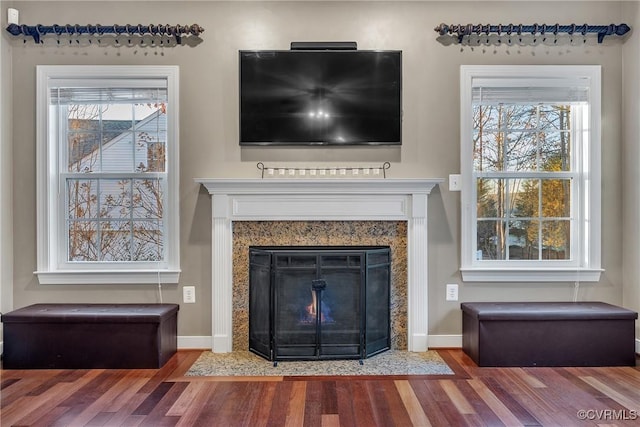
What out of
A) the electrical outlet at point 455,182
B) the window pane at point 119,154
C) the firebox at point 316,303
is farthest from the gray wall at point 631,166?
the window pane at point 119,154

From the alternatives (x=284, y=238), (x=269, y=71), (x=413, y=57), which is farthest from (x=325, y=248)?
(x=413, y=57)

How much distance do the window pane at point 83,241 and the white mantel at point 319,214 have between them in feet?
3.15

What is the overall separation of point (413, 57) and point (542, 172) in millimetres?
1321

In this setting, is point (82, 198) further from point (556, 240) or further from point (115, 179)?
point (556, 240)

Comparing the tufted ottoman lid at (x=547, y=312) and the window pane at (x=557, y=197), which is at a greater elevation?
the window pane at (x=557, y=197)

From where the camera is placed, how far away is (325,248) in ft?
9.25

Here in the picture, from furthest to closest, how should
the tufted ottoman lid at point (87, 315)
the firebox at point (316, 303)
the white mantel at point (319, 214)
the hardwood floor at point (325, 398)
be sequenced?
1. the white mantel at point (319, 214)
2. the firebox at point (316, 303)
3. the tufted ottoman lid at point (87, 315)
4. the hardwood floor at point (325, 398)

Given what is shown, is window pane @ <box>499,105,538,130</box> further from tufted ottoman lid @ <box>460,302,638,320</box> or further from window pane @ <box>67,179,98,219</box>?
window pane @ <box>67,179,98,219</box>

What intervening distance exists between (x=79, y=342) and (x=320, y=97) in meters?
2.34

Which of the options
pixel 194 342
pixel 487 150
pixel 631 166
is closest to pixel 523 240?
pixel 487 150

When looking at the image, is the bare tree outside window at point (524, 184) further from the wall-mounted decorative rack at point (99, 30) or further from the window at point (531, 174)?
the wall-mounted decorative rack at point (99, 30)

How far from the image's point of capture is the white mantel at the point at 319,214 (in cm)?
291

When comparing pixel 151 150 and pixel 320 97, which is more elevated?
pixel 320 97

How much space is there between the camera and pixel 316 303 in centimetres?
273
